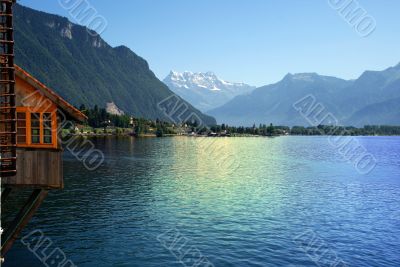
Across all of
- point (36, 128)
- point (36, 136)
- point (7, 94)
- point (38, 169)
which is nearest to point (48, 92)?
point (36, 128)

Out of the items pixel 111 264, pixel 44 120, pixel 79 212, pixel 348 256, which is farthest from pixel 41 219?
pixel 348 256

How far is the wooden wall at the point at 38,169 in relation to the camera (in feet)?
79.6

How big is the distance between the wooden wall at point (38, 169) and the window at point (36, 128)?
0.49 metres

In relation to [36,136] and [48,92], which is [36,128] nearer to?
[36,136]

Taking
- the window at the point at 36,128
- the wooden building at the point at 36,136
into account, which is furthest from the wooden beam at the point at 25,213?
the window at the point at 36,128

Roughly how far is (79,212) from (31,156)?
112ft

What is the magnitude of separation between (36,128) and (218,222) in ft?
107

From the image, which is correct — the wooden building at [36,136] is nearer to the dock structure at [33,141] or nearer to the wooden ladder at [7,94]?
the dock structure at [33,141]

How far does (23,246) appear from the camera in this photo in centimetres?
4125

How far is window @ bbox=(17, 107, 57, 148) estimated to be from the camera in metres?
24.3

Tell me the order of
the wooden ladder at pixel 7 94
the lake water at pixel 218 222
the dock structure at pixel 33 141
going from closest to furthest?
the wooden ladder at pixel 7 94 < the dock structure at pixel 33 141 < the lake water at pixel 218 222

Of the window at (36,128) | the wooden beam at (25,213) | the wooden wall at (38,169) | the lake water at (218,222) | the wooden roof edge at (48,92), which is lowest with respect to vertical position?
the lake water at (218,222)

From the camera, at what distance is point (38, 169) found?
80.6ft

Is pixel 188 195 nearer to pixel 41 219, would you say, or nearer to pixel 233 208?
pixel 233 208
